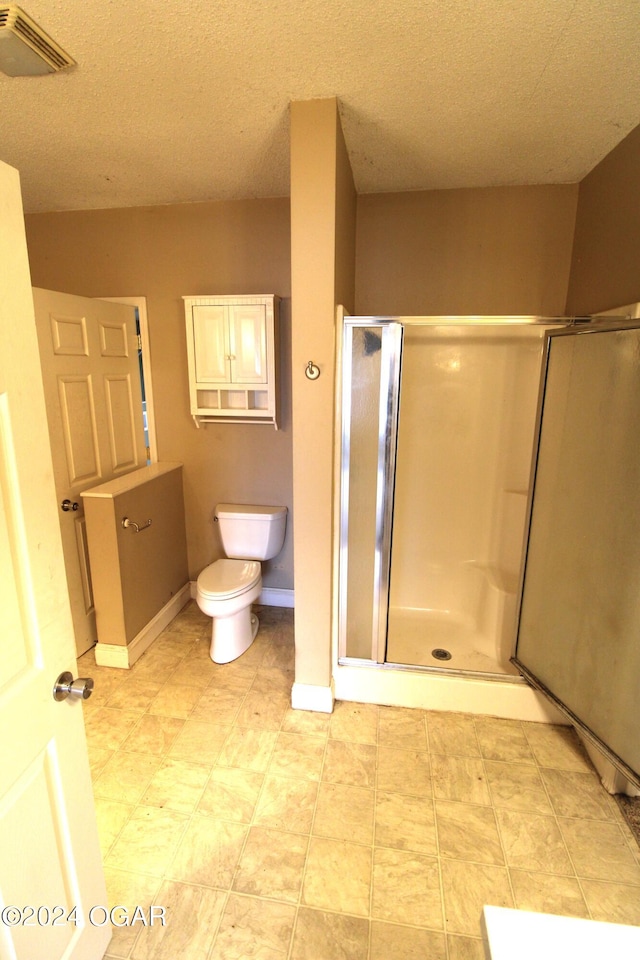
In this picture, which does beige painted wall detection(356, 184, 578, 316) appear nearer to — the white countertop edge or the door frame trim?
the door frame trim

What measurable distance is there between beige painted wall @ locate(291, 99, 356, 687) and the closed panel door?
1.25 metres

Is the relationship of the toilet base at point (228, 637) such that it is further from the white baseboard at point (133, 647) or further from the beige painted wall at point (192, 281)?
the beige painted wall at point (192, 281)

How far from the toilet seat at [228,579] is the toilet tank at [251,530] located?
85mm

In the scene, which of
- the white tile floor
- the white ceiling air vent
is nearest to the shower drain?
the white tile floor

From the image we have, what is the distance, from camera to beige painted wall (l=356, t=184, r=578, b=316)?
2.37 metres

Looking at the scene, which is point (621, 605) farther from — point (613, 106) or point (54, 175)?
point (54, 175)

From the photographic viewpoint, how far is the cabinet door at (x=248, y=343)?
2.51 metres

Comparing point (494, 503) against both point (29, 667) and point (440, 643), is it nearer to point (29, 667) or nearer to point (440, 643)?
point (440, 643)

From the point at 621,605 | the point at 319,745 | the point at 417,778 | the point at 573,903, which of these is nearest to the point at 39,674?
the point at 319,745

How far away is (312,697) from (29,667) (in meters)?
1.47

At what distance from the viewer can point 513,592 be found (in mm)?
2391

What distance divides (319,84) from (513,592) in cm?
237

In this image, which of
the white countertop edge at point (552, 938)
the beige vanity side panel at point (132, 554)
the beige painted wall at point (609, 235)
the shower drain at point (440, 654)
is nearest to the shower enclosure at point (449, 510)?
the shower drain at point (440, 654)

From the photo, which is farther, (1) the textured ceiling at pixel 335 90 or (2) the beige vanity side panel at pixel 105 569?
(2) the beige vanity side panel at pixel 105 569
